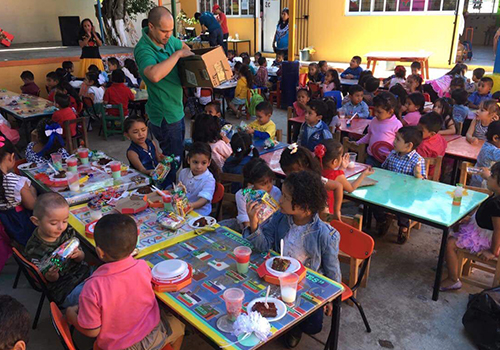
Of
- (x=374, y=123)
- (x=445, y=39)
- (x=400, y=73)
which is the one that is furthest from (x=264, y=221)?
(x=445, y=39)

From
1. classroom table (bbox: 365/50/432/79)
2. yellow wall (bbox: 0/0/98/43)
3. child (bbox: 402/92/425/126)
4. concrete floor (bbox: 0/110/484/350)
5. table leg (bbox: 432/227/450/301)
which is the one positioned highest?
yellow wall (bbox: 0/0/98/43)

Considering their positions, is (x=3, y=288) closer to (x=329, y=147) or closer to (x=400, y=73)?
(x=329, y=147)

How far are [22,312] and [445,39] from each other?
1607 cm

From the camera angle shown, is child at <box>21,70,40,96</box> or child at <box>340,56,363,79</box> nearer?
child at <box>21,70,40,96</box>

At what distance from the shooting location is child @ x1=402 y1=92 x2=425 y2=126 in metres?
6.52

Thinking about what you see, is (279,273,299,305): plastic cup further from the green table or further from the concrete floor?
the green table

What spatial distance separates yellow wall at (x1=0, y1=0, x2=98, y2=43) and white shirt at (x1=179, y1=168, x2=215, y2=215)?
57.2ft

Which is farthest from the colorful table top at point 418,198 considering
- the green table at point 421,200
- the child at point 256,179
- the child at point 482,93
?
the child at point 482,93

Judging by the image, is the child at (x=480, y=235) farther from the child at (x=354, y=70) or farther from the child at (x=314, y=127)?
the child at (x=354, y=70)

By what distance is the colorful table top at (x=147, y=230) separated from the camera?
3045 mm

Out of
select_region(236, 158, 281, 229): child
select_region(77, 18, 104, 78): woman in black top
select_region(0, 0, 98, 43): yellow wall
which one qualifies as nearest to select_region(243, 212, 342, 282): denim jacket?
select_region(236, 158, 281, 229): child

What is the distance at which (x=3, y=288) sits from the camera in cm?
414

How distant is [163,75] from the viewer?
4262mm

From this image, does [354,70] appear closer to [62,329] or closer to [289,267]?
[289,267]
